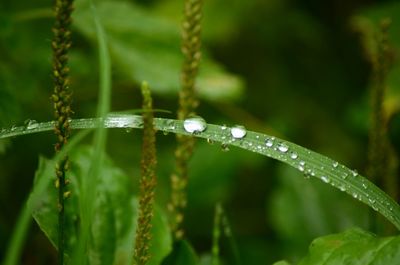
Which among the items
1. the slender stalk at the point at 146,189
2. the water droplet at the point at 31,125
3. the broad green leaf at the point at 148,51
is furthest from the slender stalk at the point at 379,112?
the broad green leaf at the point at 148,51

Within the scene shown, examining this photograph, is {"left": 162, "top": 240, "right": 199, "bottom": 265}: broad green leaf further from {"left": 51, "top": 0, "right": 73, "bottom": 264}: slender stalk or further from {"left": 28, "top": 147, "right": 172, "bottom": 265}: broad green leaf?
{"left": 51, "top": 0, "right": 73, "bottom": 264}: slender stalk

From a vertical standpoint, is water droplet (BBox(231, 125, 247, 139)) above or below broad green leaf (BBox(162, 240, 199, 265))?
above

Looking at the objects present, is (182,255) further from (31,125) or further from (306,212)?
(306,212)

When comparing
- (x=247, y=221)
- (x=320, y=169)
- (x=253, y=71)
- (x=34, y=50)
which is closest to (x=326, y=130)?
(x=253, y=71)

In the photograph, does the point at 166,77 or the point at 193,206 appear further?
the point at 193,206

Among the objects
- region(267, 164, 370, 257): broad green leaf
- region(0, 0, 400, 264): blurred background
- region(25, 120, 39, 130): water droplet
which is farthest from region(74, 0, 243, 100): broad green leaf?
region(25, 120, 39, 130): water droplet

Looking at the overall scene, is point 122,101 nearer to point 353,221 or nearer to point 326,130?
point 326,130

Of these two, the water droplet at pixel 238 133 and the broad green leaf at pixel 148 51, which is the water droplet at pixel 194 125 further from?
the broad green leaf at pixel 148 51

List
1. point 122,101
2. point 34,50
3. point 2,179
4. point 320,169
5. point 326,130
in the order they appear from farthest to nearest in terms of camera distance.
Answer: point 326,130, point 122,101, point 34,50, point 2,179, point 320,169
